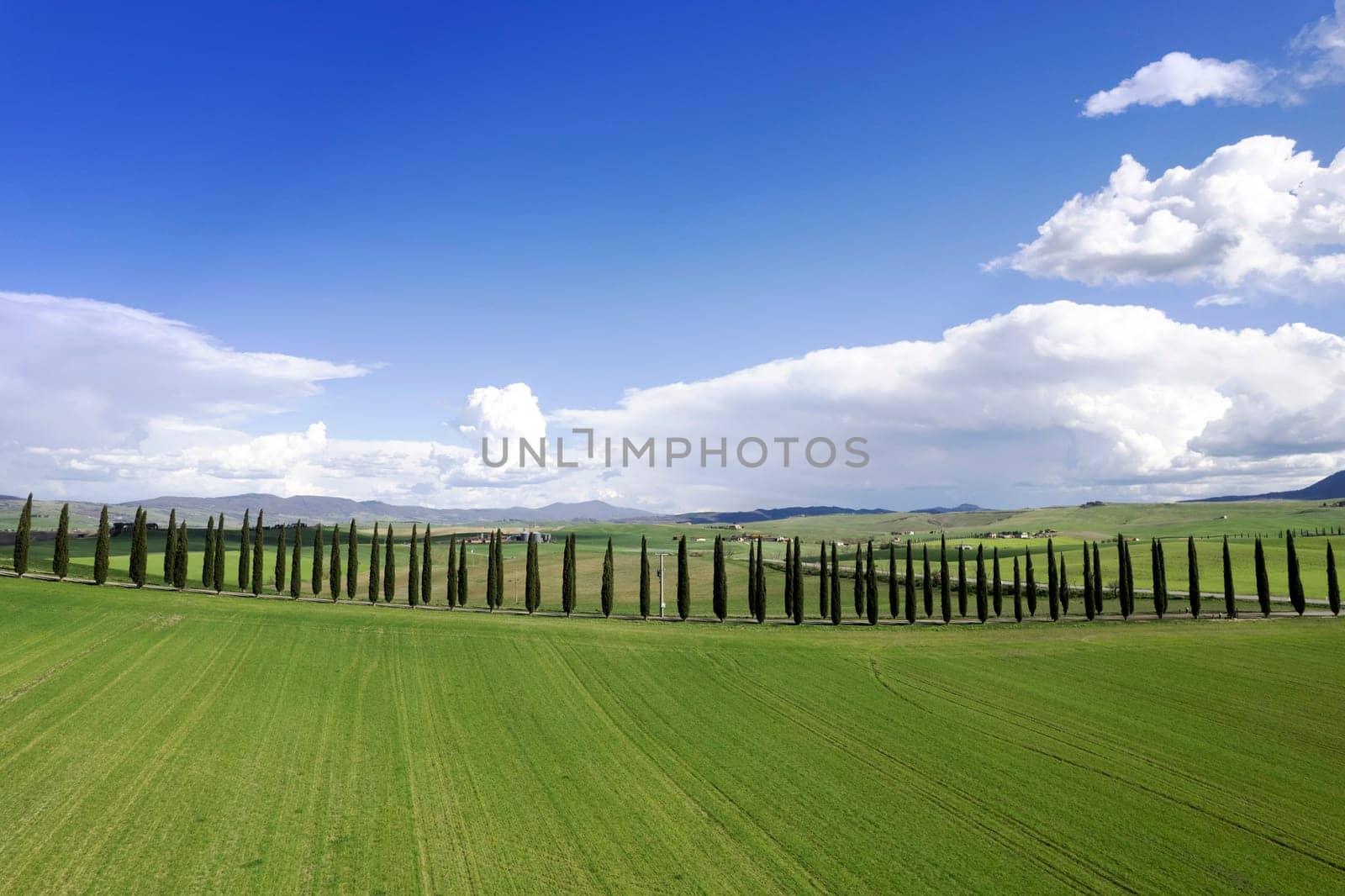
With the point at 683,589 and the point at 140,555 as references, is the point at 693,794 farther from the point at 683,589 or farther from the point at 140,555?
the point at 140,555

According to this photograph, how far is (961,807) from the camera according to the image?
82.9 ft

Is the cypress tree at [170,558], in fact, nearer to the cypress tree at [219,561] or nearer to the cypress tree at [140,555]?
the cypress tree at [140,555]

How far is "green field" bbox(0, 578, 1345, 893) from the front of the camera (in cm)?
2083

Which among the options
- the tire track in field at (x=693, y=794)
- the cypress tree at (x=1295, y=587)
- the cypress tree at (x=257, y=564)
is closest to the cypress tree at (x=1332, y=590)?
the cypress tree at (x=1295, y=587)

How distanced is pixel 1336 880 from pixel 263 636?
169 feet

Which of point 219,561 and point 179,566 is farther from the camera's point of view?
point 219,561

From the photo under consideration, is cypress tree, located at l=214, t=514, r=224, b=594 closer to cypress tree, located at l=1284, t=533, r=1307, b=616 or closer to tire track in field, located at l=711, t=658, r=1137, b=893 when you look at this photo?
tire track in field, located at l=711, t=658, r=1137, b=893

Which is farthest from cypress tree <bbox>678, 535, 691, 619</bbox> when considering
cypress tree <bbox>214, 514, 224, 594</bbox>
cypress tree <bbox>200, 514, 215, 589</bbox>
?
cypress tree <bbox>200, 514, 215, 589</bbox>

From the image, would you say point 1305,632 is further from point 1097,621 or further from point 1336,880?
point 1336,880

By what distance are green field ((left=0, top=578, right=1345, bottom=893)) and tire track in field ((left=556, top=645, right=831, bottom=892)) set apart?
0.14 meters

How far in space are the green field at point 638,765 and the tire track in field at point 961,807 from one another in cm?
12

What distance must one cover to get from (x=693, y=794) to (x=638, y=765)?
3639mm

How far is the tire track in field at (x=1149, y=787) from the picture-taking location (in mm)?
22500

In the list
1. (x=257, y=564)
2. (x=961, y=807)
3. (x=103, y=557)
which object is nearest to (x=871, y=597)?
(x=961, y=807)
